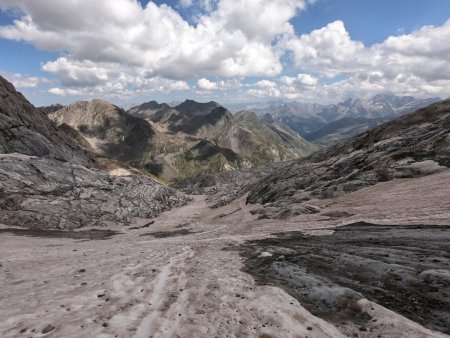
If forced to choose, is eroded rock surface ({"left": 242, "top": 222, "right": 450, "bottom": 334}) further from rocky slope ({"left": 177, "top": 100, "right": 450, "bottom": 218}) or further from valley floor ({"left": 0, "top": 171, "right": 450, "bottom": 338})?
rocky slope ({"left": 177, "top": 100, "right": 450, "bottom": 218})

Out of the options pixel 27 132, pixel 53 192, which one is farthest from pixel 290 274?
pixel 27 132

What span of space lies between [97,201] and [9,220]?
55.3 feet

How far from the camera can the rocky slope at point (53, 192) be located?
5378 cm

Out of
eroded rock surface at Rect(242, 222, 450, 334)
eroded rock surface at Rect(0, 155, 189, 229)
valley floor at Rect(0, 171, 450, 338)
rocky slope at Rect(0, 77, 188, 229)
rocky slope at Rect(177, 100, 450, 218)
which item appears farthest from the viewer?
rocky slope at Rect(0, 77, 188, 229)

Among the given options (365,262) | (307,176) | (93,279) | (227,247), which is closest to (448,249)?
(365,262)

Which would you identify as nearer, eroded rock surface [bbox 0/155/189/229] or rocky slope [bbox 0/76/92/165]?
eroded rock surface [bbox 0/155/189/229]

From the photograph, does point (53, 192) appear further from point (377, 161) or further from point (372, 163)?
point (377, 161)

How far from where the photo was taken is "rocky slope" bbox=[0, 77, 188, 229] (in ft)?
176

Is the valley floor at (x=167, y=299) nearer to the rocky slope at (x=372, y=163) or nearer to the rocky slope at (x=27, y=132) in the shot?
the rocky slope at (x=372, y=163)

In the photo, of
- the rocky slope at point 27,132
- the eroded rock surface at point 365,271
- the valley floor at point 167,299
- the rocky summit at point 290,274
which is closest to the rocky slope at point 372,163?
the rocky summit at point 290,274

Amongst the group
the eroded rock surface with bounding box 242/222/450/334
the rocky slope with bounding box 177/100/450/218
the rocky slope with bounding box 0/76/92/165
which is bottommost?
the eroded rock surface with bounding box 242/222/450/334

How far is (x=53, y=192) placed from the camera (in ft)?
206

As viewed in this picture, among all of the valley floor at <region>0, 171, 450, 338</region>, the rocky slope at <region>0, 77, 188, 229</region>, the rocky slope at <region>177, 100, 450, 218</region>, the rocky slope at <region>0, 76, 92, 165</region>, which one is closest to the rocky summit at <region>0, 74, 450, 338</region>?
the valley floor at <region>0, 171, 450, 338</region>

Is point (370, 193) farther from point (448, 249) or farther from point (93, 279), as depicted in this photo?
point (93, 279)
